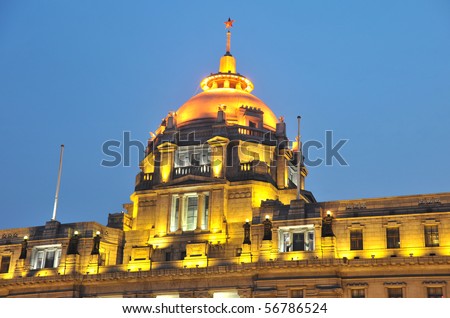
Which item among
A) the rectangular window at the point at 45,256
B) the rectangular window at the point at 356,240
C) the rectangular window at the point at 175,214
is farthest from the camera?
the rectangular window at the point at 175,214

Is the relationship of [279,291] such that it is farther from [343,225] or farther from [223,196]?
[223,196]

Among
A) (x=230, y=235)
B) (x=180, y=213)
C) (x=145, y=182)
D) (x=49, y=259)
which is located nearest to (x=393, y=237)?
(x=230, y=235)

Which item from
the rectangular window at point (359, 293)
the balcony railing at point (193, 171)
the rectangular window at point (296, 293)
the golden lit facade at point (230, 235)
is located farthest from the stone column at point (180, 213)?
the rectangular window at point (359, 293)

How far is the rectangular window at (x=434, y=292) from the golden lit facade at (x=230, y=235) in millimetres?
197

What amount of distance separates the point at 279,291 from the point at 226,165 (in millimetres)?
23011

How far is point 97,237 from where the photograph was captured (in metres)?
89.4

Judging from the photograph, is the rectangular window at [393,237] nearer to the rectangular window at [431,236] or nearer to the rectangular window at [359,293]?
the rectangular window at [431,236]

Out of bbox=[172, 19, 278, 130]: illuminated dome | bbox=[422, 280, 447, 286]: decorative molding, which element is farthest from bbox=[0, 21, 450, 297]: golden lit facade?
bbox=[172, 19, 278, 130]: illuminated dome

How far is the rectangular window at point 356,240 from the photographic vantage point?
79.9 m

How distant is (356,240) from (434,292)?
9887mm

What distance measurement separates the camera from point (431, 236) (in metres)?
77.6

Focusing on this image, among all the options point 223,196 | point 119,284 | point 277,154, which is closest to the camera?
point 119,284

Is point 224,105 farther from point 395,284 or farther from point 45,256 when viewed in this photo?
point 395,284
